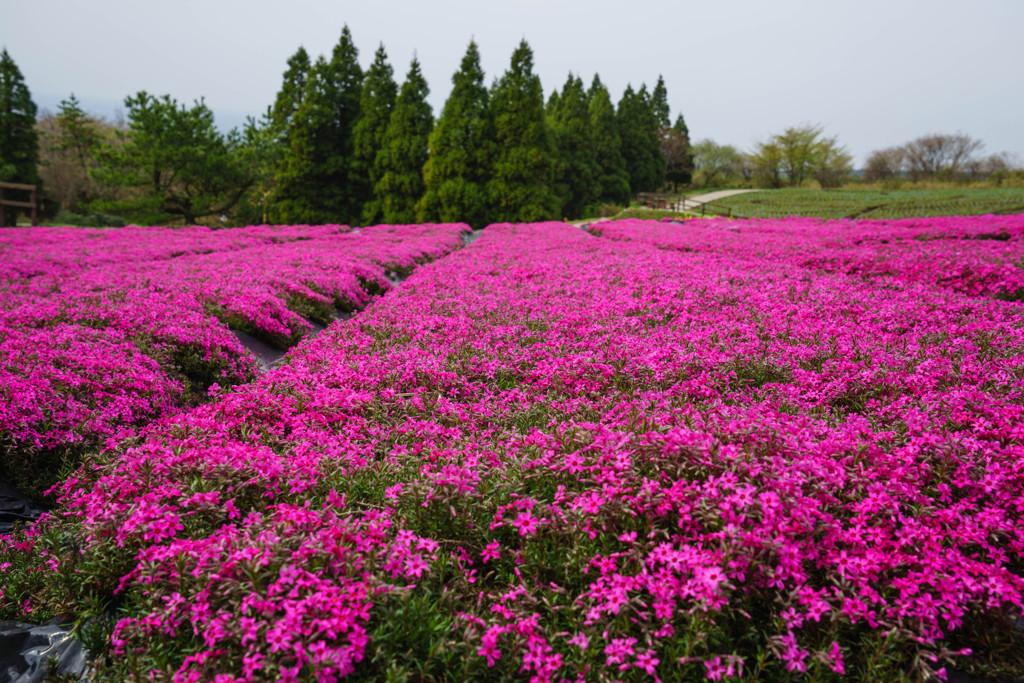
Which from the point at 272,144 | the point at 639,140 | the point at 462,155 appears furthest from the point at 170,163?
the point at 639,140

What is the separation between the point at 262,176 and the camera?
33.6 m

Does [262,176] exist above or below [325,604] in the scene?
above

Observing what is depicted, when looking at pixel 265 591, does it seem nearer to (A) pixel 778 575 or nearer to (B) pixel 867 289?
(A) pixel 778 575

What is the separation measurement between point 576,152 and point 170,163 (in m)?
31.7

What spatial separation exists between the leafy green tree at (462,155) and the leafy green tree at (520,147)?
92cm

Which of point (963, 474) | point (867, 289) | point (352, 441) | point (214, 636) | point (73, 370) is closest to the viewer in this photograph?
point (214, 636)

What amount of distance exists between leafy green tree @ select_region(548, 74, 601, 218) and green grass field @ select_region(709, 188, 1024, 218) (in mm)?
11719

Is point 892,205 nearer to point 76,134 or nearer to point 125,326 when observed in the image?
point 125,326

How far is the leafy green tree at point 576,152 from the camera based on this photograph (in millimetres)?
45188

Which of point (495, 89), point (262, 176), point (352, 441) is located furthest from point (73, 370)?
point (495, 89)

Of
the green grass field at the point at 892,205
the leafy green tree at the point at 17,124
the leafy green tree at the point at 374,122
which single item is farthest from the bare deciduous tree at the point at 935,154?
the leafy green tree at the point at 17,124

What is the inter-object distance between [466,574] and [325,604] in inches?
25.9

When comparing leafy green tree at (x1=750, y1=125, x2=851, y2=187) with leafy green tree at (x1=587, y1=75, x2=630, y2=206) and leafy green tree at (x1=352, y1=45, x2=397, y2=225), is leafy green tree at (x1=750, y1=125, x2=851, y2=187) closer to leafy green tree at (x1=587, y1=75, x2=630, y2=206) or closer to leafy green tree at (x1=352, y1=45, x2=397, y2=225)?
leafy green tree at (x1=587, y1=75, x2=630, y2=206)

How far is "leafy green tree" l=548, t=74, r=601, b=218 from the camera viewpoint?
148 ft
